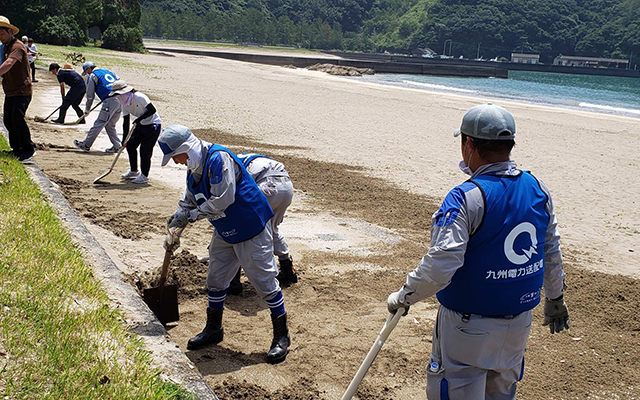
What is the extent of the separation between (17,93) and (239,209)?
261 inches

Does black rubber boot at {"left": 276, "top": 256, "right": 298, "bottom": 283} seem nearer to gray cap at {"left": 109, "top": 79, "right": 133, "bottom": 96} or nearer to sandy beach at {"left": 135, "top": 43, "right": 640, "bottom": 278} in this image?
sandy beach at {"left": 135, "top": 43, "right": 640, "bottom": 278}

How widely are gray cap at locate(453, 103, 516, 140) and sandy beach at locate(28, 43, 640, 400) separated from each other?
2.33 meters

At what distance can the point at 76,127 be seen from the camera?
15.3 metres

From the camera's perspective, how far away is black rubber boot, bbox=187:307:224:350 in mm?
4953

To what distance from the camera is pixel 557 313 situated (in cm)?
338

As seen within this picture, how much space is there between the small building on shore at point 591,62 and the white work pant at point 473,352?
14536 cm

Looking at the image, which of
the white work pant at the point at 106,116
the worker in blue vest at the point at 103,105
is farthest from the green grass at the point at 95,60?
the white work pant at the point at 106,116

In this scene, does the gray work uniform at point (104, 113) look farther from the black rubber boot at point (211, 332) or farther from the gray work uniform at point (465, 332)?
the gray work uniform at point (465, 332)

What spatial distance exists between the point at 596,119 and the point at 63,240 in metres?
29.5

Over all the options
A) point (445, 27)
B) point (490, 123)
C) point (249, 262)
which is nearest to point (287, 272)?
point (249, 262)

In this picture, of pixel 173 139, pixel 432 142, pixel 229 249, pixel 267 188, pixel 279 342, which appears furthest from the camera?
pixel 432 142

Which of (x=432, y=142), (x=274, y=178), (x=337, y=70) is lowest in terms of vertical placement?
(x=337, y=70)

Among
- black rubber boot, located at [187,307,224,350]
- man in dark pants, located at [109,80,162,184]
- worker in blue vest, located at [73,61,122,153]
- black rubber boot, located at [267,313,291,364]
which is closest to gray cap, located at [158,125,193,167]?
black rubber boot, located at [187,307,224,350]

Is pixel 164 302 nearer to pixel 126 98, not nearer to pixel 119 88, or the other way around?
pixel 126 98
